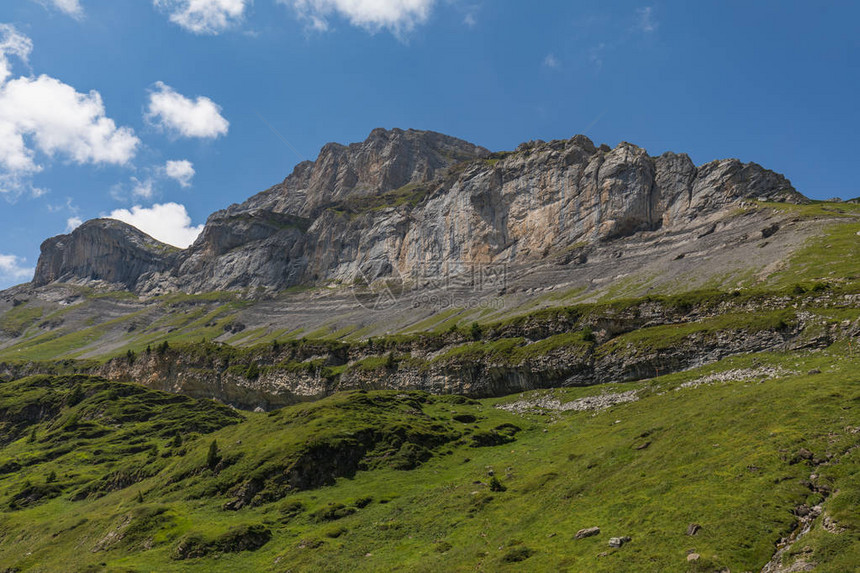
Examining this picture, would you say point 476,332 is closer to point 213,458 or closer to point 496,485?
point 213,458

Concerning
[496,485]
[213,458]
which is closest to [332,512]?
[496,485]

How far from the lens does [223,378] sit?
14362 centimetres

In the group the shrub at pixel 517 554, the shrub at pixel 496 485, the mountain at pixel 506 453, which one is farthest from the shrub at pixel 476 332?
the shrub at pixel 517 554

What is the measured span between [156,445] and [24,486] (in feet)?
71.5

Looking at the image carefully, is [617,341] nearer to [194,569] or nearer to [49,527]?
[194,569]

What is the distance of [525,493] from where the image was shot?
143ft

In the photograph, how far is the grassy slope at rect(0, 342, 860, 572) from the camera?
26969 mm

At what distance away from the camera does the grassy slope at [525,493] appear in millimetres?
26969

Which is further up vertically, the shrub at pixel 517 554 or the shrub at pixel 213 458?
the shrub at pixel 517 554

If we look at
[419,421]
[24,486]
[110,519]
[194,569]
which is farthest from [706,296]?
[24,486]

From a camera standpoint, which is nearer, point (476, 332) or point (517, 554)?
point (517, 554)

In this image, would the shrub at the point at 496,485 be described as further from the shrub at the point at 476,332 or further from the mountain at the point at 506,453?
the shrub at the point at 476,332

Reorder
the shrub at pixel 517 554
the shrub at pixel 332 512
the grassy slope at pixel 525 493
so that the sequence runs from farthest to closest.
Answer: the shrub at pixel 332 512
the shrub at pixel 517 554
the grassy slope at pixel 525 493

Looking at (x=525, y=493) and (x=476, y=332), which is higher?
(x=476, y=332)
